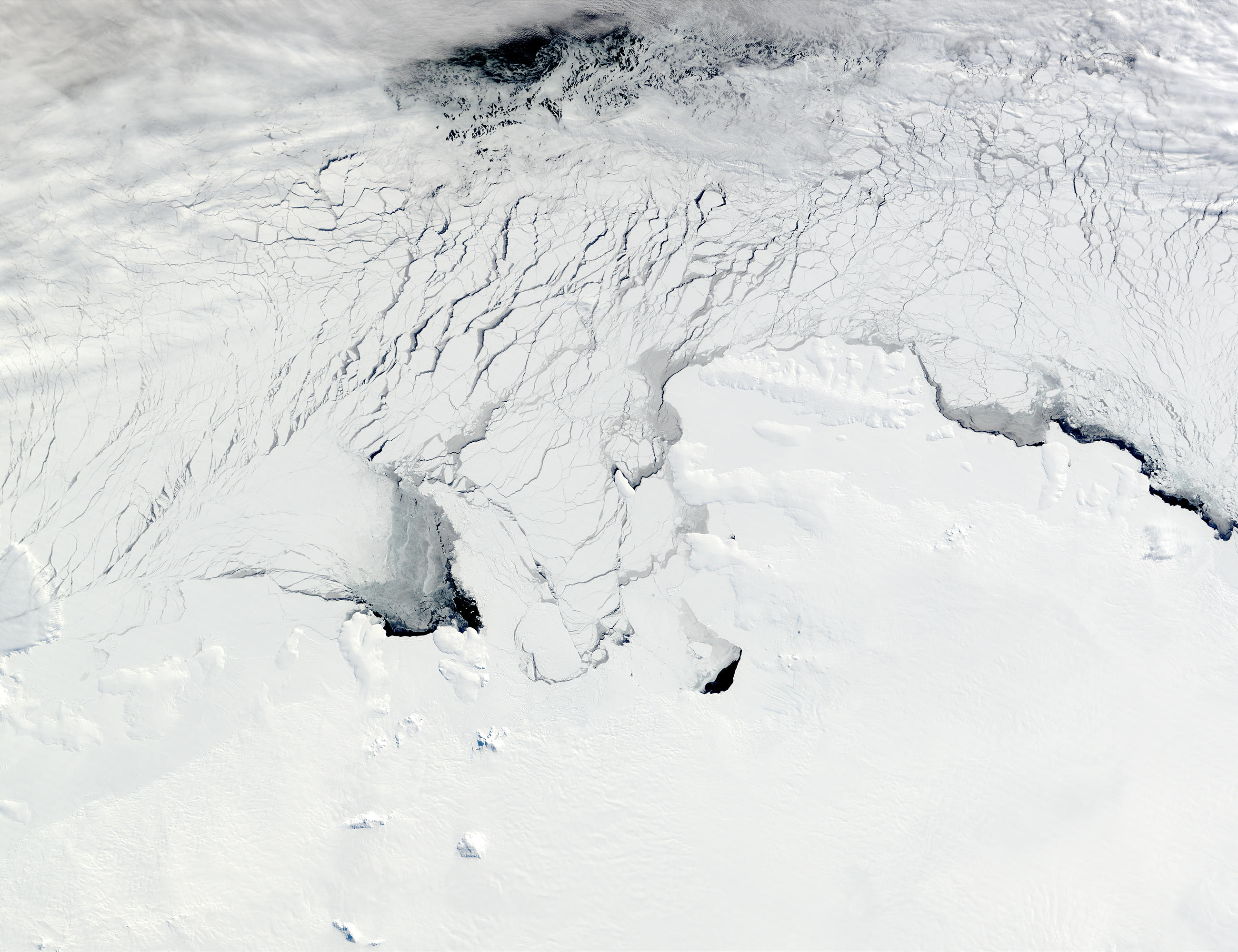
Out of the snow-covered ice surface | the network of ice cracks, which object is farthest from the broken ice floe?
the network of ice cracks

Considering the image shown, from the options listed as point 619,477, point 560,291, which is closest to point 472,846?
point 619,477

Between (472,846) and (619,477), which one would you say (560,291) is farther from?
(472,846)

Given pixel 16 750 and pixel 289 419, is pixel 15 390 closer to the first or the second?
pixel 289 419

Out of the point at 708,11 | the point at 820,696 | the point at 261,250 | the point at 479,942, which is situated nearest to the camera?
the point at 479,942

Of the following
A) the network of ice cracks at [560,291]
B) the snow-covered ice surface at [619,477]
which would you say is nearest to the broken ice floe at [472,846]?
the snow-covered ice surface at [619,477]

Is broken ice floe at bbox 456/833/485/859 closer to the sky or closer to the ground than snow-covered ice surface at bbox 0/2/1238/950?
closer to the ground

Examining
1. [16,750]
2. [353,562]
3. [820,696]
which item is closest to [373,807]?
[353,562]

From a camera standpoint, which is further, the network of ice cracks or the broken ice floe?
the network of ice cracks

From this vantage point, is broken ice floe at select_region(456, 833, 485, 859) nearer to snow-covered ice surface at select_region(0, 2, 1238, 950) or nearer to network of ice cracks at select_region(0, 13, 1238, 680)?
snow-covered ice surface at select_region(0, 2, 1238, 950)
